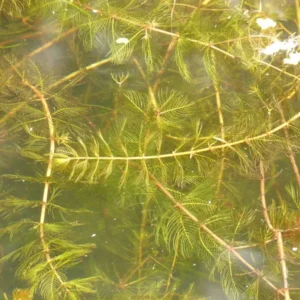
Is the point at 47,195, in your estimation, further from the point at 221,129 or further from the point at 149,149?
the point at 221,129

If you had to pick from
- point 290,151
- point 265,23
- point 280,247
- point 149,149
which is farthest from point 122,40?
point 280,247

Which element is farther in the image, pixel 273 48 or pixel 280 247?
pixel 273 48

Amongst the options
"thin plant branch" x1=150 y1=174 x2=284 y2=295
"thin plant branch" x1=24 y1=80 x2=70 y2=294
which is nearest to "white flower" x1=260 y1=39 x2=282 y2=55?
"thin plant branch" x1=150 y1=174 x2=284 y2=295

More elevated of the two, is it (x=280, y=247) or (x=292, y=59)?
(x=292, y=59)

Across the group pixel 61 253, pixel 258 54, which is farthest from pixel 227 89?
pixel 61 253

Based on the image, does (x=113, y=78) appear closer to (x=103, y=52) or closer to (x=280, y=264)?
(x=103, y=52)

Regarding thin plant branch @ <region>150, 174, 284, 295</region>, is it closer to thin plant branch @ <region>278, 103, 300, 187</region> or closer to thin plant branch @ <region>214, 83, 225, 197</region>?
thin plant branch @ <region>214, 83, 225, 197</region>

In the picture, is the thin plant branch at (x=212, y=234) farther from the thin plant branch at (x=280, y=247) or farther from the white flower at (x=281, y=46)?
the white flower at (x=281, y=46)
